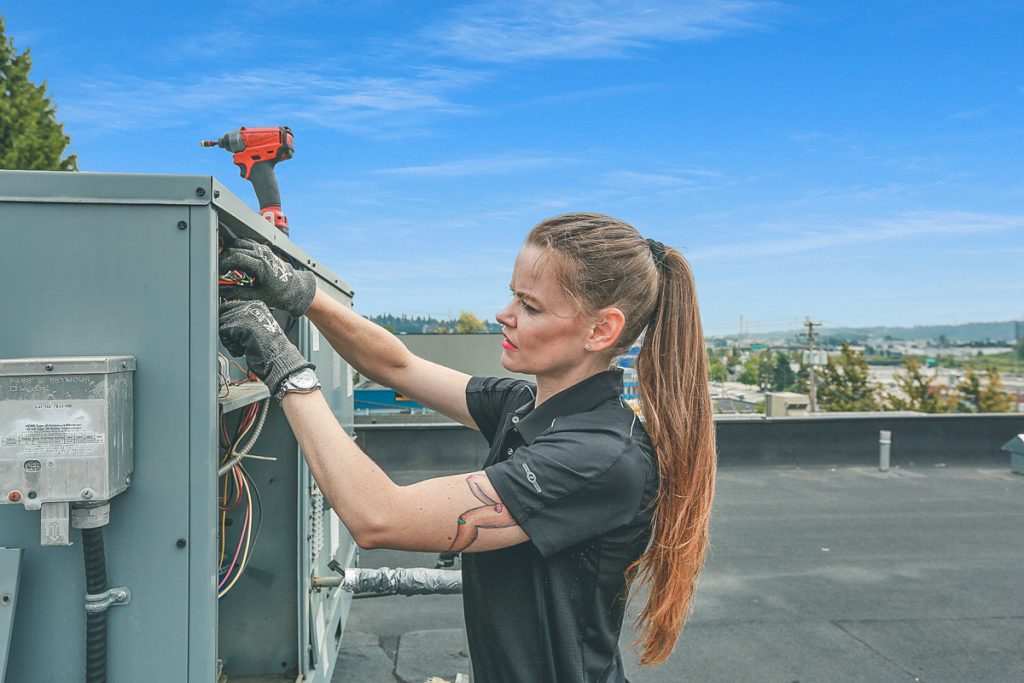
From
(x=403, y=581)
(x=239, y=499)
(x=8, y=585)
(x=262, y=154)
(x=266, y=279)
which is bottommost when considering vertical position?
(x=403, y=581)

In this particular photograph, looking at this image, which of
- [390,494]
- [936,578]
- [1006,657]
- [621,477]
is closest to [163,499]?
[390,494]

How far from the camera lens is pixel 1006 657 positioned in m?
4.68

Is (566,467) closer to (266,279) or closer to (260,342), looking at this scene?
(260,342)

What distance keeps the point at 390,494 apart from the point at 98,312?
28.3 inches

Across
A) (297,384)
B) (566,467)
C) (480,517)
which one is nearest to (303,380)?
(297,384)

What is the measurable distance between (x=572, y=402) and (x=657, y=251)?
1.44 ft

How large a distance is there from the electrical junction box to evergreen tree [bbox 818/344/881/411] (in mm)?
56718

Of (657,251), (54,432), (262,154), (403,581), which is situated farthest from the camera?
(262,154)

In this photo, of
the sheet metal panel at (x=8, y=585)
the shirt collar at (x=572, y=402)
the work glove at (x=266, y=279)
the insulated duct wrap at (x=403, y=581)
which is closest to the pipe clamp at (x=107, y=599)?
the sheet metal panel at (x=8, y=585)

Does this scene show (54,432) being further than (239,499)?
No

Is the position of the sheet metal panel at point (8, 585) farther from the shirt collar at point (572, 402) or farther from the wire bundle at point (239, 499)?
the shirt collar at point (572, 402)

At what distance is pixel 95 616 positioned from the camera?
1487 mm

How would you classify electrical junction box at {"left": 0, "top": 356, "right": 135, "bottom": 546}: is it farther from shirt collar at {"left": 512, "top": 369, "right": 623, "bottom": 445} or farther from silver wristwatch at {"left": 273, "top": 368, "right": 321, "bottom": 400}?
shirt collar at {"left": 512, "top": 369, "right": 623, "bottom": 445}

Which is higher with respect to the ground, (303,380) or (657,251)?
(657,251)
